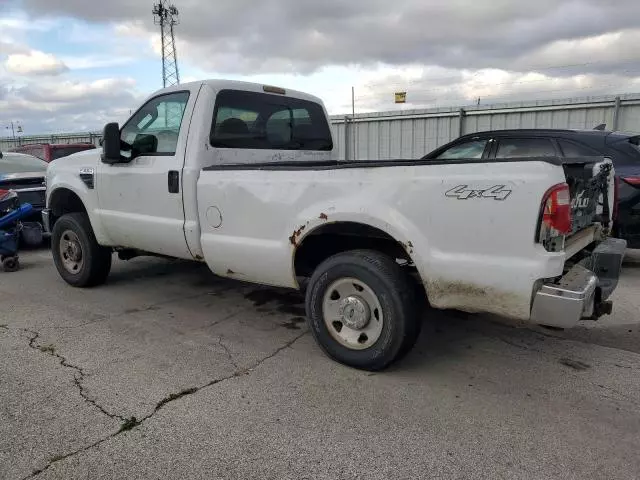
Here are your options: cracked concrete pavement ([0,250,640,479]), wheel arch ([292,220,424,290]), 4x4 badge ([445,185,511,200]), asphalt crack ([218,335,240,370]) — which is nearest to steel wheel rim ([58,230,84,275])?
cracked concrete pavement ([0,250,640,479])

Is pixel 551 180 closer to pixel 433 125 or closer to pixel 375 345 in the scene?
pixel 375 345

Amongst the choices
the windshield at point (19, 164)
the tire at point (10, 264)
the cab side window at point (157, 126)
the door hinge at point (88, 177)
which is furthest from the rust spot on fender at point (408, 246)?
the windshield at point (19, 164)

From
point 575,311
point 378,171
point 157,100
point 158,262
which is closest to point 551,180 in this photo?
point 575,311

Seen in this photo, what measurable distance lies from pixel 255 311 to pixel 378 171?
7.30ft

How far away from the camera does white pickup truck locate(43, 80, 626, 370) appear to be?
117 inches

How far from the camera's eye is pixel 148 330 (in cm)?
448

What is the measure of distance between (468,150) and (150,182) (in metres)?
4.13

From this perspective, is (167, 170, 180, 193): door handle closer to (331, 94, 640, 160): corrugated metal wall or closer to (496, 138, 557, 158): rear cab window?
(496, 138, 557, 158): rear cab window

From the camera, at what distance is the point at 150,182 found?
4.73m

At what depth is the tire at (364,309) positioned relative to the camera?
132 inches

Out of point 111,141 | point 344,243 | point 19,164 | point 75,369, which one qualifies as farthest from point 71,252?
point 19,164

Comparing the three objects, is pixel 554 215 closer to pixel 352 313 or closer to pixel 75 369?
pixel 352 313

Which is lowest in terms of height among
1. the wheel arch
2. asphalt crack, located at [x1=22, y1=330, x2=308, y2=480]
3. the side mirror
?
asphalt crack, located at [x1=22, y1=330, x2=308, y2=480]

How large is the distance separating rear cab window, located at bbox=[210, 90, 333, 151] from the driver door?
0.32 metres
